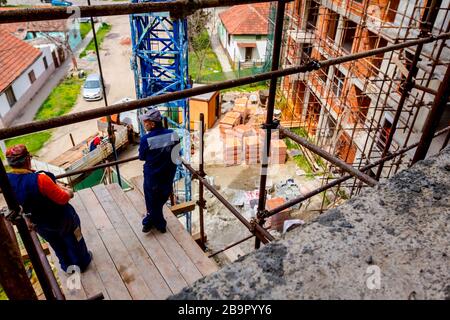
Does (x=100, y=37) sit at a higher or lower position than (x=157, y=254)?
lower

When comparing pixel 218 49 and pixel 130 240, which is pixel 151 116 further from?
pixel 218 49

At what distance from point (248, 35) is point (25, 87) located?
15159 millimetres

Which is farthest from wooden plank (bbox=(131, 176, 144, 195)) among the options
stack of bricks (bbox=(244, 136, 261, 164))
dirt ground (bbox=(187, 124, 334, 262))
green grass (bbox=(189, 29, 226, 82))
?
green grass (bbox=(189, 29, 226, 82))

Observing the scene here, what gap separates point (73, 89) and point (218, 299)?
25560 mm

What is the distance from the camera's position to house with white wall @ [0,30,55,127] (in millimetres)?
19266

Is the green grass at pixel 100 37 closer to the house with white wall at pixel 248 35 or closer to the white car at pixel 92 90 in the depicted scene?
the white car at pixel 92 90

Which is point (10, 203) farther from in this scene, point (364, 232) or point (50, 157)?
point (50, 157)

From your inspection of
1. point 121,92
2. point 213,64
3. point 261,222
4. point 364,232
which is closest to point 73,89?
point 121,92

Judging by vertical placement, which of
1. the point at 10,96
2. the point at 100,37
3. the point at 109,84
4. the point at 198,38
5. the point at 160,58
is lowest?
the point at 109,84

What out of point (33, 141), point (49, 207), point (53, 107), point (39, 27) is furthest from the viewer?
point (39, 27)

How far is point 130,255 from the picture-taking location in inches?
146

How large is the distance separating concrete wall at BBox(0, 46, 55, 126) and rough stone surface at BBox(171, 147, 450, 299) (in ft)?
69.5

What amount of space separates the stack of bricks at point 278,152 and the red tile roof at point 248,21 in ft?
41.3

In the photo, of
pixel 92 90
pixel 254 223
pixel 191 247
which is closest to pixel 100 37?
pixel 92 90
